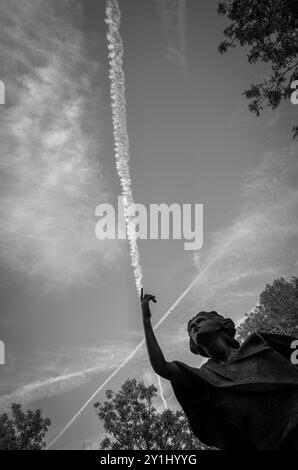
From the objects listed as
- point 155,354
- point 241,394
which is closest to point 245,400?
point 241,394

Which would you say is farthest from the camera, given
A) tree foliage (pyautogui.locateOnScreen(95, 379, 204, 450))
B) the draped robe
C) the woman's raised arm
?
tree foliage (pyautogui.locateOnScreen(95, 379, 204, 450))

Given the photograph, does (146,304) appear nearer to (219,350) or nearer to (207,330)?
(207,330)

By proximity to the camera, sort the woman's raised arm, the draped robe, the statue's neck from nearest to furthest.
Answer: the draped robe, the woman's raised arm, the statue's neck

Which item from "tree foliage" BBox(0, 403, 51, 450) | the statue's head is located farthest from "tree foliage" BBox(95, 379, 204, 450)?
the statue's head

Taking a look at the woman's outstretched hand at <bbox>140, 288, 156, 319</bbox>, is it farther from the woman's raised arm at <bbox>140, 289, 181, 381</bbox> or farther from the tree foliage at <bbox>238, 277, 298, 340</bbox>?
the tree foliage at <bbox>238, 277, 298, 340</bbox>

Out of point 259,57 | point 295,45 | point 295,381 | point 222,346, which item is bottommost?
point 295,381

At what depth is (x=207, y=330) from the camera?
4.07 meters

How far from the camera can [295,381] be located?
11.0 feet

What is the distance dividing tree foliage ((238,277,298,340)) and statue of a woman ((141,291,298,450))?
58.2 feet

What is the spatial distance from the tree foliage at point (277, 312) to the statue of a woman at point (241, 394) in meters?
17.7

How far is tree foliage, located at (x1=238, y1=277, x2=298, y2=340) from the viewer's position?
20.3m
